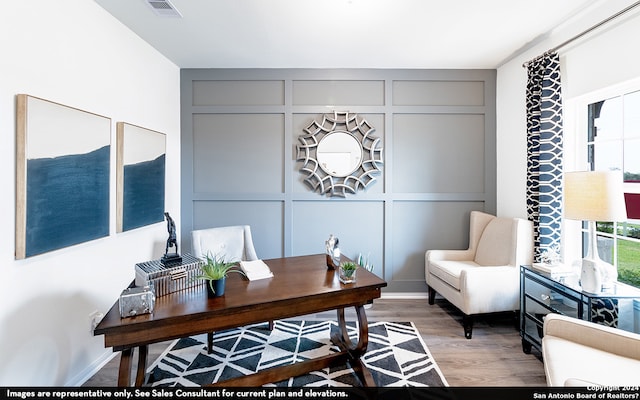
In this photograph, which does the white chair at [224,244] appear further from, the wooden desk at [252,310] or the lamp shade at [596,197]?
the lamp shade at [596,197]

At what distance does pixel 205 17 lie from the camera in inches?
89.9

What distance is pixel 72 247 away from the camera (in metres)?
1.88

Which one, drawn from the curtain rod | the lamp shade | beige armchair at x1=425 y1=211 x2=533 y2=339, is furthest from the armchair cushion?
the curtain rod

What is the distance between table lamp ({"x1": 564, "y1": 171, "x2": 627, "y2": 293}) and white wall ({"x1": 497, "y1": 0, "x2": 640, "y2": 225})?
2.64 feet

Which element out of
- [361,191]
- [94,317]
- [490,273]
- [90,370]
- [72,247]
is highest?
[361,191]

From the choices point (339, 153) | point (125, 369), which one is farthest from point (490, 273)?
point (125, 369)

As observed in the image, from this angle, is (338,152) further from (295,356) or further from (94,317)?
(94,317)

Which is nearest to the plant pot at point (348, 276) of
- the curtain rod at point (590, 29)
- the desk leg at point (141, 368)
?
the desk leg at point (141, 368)

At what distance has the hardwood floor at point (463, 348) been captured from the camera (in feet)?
6.51

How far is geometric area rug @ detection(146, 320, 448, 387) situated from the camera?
1.95 metres

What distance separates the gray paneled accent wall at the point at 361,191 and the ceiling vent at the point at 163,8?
3.47 feet

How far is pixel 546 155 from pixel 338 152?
193cm

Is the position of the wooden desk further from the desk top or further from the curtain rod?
the curtain rod

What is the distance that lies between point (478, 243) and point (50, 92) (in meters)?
3.79
